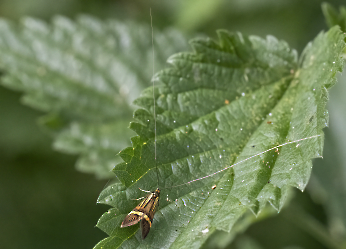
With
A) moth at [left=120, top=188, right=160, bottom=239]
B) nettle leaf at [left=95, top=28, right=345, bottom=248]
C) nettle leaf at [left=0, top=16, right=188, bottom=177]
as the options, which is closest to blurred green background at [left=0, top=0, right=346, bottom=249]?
nettle leaf at [left=0, top=16, right=188, bottom=177]

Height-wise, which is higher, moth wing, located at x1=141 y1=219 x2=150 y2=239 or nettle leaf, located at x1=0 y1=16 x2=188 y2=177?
nettle leaf, located at x1=0 y1=16 x2=188 y2=177

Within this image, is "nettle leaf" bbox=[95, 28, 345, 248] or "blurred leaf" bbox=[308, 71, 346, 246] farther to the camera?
"blurred leaf" bbox=[308, 71, 346, 246]

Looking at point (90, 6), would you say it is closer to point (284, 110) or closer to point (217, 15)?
point (217, 15)

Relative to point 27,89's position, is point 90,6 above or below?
above

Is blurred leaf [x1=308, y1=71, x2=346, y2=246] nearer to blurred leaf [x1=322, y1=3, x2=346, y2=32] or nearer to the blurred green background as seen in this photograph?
the blurred green background

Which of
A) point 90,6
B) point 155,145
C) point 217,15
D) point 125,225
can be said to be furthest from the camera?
point 90,6

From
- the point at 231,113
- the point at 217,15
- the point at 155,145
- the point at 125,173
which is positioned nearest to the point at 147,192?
the point at 125,173
